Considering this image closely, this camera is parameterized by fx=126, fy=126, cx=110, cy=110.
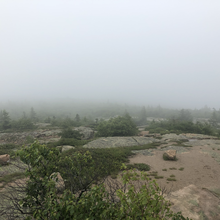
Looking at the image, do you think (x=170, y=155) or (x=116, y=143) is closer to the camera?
(x=170, y=155)

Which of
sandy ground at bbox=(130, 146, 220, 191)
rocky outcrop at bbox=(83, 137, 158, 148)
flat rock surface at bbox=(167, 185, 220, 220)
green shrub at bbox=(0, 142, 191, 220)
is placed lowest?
rocky outcrop at bbox=(83, 137, 158, 148)

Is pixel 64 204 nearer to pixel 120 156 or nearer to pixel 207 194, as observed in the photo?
pixel 207 194

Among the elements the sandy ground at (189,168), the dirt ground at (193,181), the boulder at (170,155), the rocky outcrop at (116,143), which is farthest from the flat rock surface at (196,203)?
the rocky outcrop at (116,143)

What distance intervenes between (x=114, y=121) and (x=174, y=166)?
59.8ft

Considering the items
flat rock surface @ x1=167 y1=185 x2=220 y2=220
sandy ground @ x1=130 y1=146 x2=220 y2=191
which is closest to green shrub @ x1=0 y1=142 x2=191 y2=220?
flat rock surface @ x1=167 y1=185 x2=220 y2=220

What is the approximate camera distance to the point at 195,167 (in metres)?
10.7

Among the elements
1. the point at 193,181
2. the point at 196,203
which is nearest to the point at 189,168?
the point at 193,181

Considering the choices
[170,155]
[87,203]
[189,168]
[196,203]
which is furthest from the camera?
[170,155]

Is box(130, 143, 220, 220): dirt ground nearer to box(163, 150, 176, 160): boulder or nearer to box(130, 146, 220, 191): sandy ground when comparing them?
box(130, 146, 220, 191): sandy ground

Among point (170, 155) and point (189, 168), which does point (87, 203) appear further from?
point (170, 155)

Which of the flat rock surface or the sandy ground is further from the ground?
the flat rock surface

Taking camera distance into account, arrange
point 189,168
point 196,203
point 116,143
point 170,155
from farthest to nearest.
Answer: point 116,143 < point 170,155 < point 189,168 < point 196,203

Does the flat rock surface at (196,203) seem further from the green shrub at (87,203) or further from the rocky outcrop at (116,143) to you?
the rocky outcrop at (116,143)

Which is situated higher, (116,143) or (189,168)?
(189,168)
